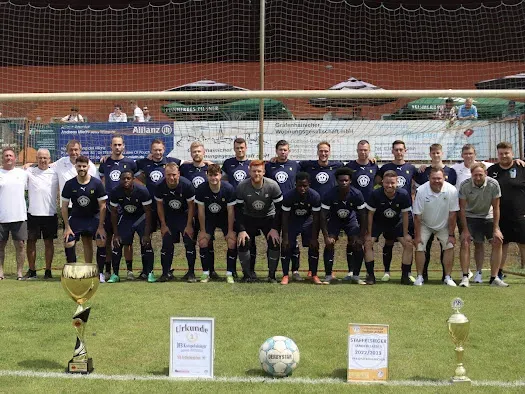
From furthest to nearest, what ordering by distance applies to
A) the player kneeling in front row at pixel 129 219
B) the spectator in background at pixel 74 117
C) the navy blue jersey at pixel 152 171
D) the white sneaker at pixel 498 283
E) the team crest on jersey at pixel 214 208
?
1. the spectator in background at pixel 74 117
2. the navy blue jersey at pixel 152 171
3. the player kneeling in front row at pixel 129 219
4. the team crest on jersey at pixel 214 208
5. the white sneaker at pixel 498 283

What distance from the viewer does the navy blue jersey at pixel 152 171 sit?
8883 millimetres

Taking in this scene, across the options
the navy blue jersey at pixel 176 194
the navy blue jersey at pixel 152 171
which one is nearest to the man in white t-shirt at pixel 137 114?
the navy blue jersey at pixel 152 171

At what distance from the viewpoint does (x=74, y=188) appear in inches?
341

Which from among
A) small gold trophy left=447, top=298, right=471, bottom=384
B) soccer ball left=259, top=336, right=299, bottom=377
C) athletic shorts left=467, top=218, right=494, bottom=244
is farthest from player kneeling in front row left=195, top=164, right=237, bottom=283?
small gold trophy left=447, top=298, right=471, bottom=384

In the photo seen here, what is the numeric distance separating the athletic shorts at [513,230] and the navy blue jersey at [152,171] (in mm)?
4494

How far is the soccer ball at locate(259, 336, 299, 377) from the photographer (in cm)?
436

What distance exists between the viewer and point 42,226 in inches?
355

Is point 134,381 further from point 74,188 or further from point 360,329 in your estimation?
point 74,188

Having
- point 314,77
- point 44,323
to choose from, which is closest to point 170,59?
point 314,77

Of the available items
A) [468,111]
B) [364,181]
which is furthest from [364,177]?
[468,111]

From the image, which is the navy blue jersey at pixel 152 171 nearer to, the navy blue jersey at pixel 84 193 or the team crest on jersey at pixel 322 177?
the navy blue jersey at pixel 84 193

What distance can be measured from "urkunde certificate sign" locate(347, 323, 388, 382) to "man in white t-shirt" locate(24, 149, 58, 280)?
19.5ft

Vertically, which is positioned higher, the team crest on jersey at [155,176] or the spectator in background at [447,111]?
the spectator in background at [447,111]

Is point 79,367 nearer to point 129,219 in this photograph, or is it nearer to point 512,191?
point 129,219
